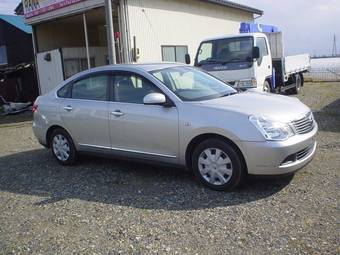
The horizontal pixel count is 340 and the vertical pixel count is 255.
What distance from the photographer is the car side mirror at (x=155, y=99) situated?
5.43 meters

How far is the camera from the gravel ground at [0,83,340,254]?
13.0ft

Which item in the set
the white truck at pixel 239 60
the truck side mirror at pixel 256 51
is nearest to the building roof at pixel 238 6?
the white truck at pixel 239 60

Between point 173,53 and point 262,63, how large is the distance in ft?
16.6

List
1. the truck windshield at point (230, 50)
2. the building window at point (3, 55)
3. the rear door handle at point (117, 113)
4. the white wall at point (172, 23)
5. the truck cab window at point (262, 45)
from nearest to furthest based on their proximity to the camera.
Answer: the rear door handle at point (117, 113)
the truck windshield at point (230, 50)
the truck cab window at point (262, 45)
the white wall at point (172, 23)
the building window at point (3, 55)

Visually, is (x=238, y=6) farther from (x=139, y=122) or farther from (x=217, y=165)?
(x=217, y=165)

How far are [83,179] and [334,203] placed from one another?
3.54m

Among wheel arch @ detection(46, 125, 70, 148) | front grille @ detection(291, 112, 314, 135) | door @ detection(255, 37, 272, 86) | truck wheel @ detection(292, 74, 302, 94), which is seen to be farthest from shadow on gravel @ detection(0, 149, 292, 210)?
truck wheel @ detection(292, 74, 302, 94)

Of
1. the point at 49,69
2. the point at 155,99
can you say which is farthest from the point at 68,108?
the point at 49,69

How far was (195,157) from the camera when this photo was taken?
17.5 feet

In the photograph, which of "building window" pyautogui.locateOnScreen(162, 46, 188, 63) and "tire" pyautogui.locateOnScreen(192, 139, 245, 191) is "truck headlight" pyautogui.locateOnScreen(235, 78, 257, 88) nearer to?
"building window" pyautogui.locateOnScreen(162, 46, 188, 63)

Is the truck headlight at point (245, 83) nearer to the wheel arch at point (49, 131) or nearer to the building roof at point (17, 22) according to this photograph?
the wheel arch at point (49, 131)

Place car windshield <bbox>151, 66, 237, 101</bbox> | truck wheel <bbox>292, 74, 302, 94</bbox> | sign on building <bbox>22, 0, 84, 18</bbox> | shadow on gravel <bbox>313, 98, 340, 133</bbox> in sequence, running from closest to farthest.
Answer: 1. car windshield <bbox>151, 66, 237, 101</bbox>
2. shadow on gravel <bbox>313, 98, 340, 133</bbox>
3. sign on building <bbox>22, 0, 84, 18</bbox>
4. truck wheel <bbox>292, 74, 302, 94</bbox>

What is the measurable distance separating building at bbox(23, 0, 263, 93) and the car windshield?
16.6 feet

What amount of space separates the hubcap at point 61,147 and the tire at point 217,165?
2597mm
